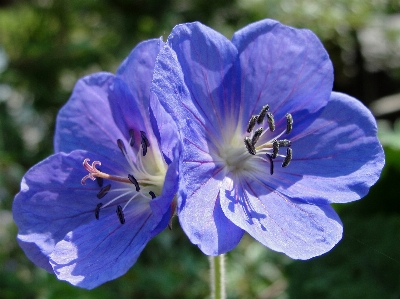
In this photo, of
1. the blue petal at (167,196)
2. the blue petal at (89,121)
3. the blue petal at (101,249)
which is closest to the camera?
the blue petal at (167,196)

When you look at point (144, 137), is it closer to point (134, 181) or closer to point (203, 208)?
point (134, 181)

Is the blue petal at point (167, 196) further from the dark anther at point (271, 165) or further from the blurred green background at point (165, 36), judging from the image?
the blurred green background at point (165, 36)

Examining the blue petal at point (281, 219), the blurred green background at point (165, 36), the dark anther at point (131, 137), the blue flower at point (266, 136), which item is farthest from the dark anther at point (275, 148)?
the blurred green background at point (165, 36)

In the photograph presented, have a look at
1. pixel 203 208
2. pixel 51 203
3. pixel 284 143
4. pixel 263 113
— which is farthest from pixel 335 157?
pixel 51 203

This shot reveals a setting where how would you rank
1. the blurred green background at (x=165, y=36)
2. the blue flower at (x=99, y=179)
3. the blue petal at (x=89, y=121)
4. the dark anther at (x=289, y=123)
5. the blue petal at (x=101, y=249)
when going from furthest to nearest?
1. the blurred green background at (x=165, y=36)
2. the blue petal at (x=89, y=121)
3. the dark anther at (x=289, y=123)
4. the blue flower at (x=99, y=179)
5. the blue petal at (x=101, y=249)

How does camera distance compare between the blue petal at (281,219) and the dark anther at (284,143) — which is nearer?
the blue petal at (281,219)

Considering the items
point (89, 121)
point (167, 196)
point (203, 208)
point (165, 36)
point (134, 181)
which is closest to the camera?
point (167, 196)

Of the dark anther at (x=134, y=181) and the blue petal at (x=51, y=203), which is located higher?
the dark anther at (x=134, y=181)
